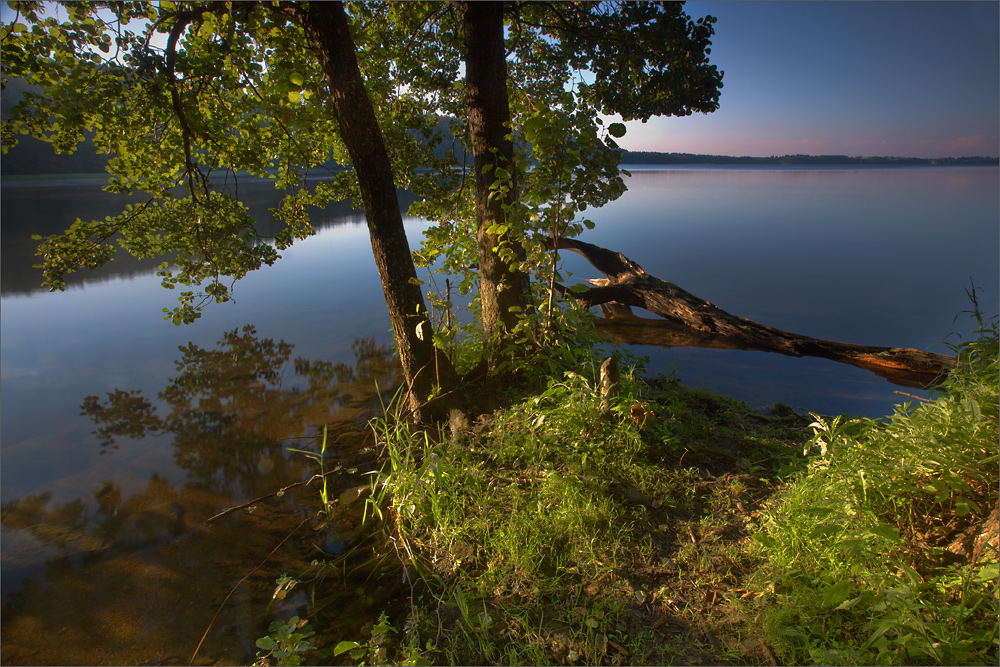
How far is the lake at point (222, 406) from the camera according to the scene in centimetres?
251

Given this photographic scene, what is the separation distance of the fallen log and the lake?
23cm

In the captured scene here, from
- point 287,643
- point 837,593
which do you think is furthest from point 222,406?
point 837,593

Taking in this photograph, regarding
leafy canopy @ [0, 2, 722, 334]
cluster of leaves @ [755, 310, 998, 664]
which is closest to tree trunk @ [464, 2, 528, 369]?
leafy canopy @ [0, 2, 722, 334]

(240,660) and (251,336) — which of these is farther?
(251,336)

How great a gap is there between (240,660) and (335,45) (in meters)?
3.31

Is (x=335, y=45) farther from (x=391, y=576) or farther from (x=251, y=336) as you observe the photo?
(x=251, y=336)

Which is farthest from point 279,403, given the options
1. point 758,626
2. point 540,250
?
point 758,626

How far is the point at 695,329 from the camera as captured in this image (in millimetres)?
6629

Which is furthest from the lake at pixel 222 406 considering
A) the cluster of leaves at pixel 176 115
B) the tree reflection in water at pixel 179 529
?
the cluster of leaves at pixel 176 115

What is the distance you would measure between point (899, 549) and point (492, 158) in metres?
3.14

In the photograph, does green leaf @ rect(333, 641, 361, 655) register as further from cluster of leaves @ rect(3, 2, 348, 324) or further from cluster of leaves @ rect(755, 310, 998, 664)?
cluster of leaves @ rect(3, 2, 348, 324)

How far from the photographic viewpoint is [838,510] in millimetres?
1988

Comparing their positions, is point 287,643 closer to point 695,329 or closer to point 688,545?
point 688,545

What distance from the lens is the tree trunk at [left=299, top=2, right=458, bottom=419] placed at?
9.76 ft
